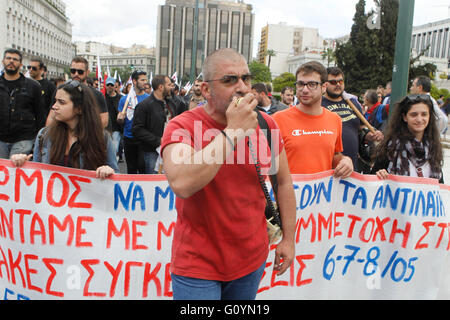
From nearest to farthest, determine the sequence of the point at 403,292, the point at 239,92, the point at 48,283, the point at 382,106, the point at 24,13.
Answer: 1. the point at 239,92
2. the point at 48,283
3. the point at 403,292
4. the point at 382,106
5. the point at 24,13

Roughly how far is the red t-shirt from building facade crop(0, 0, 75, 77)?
62.6 m

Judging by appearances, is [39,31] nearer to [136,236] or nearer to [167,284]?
[136,236]

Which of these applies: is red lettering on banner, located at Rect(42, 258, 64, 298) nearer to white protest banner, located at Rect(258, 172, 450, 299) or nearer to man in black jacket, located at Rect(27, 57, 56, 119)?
white protest banner, located at Rect(258, 172, 450, 299)

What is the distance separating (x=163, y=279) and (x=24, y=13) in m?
83.1

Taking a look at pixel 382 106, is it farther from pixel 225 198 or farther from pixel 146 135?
pixel 225 198

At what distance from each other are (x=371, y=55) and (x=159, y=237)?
45.0 meters

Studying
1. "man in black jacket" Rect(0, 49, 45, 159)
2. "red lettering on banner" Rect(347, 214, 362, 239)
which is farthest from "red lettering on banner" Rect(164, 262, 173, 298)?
"man in black jacket" Rect(0, 49, 45, 159)

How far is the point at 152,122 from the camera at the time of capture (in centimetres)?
579

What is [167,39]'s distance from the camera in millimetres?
120625

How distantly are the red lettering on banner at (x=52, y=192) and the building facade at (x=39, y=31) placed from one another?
61.2 m

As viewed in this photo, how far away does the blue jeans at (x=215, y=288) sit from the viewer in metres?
1.93

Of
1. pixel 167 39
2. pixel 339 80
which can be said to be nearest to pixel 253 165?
pixel 339 80

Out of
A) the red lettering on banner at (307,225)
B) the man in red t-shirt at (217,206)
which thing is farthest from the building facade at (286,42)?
the man in red t-shirt at (217,206)

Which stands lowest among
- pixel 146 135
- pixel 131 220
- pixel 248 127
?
pixel 131 220
